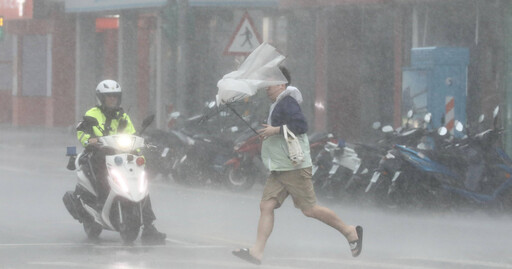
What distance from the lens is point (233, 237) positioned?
1199cm

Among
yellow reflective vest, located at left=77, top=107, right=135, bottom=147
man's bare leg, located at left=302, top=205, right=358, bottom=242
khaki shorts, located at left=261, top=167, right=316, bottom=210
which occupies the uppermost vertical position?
yellow reflective vest, located at left=77, top=107, right=135, bottom=147

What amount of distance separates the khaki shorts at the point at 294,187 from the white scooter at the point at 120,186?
5.60ft

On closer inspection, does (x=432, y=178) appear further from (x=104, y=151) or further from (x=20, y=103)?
(x=20, y=103)

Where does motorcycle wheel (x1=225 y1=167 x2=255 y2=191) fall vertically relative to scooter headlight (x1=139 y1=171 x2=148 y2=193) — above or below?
below

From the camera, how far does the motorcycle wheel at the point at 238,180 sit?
17578 mm

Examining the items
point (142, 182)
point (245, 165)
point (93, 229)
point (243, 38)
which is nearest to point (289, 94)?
point (142, 182)

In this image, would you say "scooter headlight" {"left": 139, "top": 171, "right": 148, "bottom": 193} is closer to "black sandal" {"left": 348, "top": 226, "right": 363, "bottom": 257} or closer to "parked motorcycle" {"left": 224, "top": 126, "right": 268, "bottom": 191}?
"black sandal" {"left": 348, "top": 226, "right": 363, "bottom": 257}

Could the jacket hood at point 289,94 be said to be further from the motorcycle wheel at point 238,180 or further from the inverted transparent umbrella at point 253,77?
the motorcycle wheel at point 238,180

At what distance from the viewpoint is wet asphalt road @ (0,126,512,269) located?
10.2m

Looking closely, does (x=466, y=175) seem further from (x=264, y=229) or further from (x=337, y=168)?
(x=264, y=229)

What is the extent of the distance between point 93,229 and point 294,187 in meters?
2.78

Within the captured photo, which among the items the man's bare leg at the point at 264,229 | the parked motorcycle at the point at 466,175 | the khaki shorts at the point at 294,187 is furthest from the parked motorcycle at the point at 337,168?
the man's bare leg at the point at 264,229

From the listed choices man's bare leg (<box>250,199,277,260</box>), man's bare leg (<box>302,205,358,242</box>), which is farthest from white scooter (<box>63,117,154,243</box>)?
man's bare leg (<box>302,205,358,242</box>)

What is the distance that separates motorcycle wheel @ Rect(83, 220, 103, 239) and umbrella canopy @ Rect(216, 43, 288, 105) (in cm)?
251
